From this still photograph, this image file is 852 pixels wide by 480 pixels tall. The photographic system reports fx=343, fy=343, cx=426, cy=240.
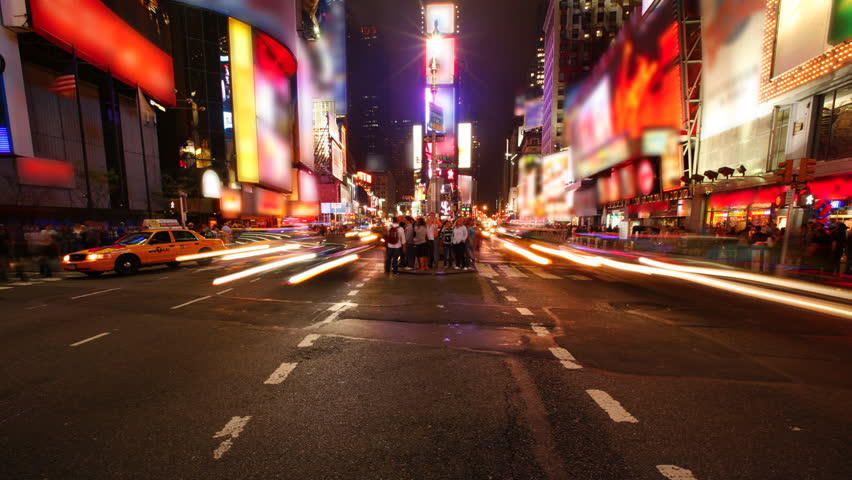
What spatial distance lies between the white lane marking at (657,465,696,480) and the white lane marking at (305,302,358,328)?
16.6ft

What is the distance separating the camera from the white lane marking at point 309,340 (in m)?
5.09

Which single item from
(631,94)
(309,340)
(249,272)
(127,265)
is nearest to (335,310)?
(309,340)

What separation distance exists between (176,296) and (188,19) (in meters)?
46.7

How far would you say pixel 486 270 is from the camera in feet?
42.5

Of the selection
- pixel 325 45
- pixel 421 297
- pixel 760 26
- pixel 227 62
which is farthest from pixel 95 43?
pixel 325 45

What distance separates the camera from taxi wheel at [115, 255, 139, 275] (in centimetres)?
1186

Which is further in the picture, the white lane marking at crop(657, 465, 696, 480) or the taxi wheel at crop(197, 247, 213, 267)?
the taxi wheel at crop(197, 247, 213, 267)

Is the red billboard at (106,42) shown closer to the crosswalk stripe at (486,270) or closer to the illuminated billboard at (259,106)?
the illuminated billboard at (259,106)

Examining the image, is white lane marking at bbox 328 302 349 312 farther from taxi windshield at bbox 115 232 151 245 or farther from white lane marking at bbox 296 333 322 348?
taxi windshield at bbox 115 232 151 245

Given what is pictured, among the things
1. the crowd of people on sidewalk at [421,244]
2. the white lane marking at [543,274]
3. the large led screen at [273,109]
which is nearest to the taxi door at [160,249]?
the crowd of people on sidewalk at [421,244]

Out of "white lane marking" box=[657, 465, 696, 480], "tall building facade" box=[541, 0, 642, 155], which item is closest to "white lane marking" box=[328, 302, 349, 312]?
"white lane marking" box=[657, 465, 696, 480]

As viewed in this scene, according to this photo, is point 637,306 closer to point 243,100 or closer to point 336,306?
point 336,306

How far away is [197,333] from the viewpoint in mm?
5641

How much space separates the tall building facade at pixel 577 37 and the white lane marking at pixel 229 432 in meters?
82.1
